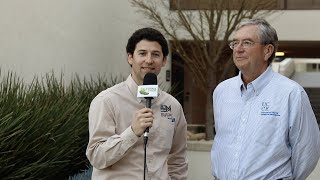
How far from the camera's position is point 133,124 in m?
3.16

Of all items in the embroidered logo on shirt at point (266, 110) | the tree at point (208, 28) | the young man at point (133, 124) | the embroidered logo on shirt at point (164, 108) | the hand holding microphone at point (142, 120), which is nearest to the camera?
the hand holding microphone at point (142, 120)

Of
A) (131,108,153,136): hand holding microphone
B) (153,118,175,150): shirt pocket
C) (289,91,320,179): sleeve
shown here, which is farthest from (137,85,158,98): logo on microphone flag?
(289,91,320,179): sleeve

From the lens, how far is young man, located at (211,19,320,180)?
10.8 feet

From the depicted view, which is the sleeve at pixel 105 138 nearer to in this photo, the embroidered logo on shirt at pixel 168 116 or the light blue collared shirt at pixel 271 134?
the embroidered logo on shirt at pixel 168 116

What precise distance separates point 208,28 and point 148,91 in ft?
32.2

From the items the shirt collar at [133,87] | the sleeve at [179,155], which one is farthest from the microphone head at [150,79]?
the sleeve at [179,155]

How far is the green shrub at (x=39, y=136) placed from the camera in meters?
5.04

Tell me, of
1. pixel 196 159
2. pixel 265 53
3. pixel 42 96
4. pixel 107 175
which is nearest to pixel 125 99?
pixel 107 175

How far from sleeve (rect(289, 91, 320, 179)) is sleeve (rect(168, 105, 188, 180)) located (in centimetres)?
74

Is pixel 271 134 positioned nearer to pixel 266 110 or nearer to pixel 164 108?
pixel 266 110

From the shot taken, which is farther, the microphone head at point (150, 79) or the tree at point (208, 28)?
the tree at point (208, 28)

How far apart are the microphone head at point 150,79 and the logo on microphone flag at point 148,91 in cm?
4

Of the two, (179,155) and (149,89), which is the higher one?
(149,89)

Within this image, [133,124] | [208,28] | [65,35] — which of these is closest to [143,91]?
[133,124]
